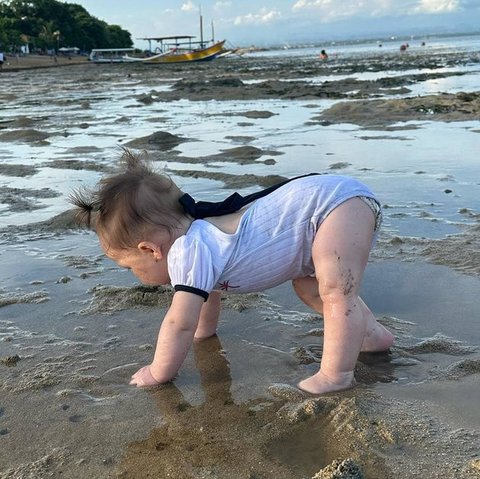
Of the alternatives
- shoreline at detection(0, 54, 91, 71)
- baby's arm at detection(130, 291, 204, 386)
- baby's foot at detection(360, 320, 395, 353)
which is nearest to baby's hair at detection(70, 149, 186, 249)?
baby's arm at detection(130, 291, 204, 386)

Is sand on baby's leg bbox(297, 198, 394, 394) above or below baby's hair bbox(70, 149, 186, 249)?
below

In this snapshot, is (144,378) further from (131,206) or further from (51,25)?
(51,25)

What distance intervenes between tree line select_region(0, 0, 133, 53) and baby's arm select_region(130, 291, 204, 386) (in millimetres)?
76975

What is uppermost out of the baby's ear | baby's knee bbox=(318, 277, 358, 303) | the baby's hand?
the baby's ear

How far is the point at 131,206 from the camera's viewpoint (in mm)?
2387

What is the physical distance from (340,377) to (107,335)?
3.75ft

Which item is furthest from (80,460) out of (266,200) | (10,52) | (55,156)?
(10,52)

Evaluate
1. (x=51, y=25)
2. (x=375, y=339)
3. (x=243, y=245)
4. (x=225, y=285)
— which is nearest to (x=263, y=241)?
(x=243, y=245)

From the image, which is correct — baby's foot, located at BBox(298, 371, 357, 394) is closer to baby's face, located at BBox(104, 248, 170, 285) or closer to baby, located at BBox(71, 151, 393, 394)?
baby, located at BBox(71, 151, 393, 394)

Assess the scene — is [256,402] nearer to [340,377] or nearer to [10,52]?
[340,377]

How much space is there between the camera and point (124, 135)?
962 centimetres

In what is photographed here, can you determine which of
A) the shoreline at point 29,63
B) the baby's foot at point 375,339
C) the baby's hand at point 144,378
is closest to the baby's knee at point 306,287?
the baby's foot at point 375,339

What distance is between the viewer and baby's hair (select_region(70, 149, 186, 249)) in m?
2.39

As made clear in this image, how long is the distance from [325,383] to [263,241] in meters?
0.59
